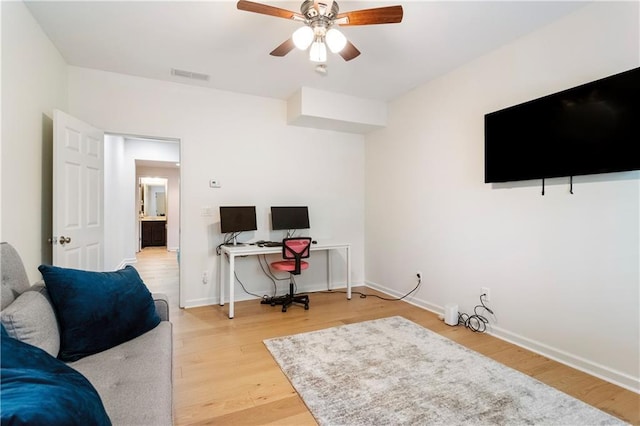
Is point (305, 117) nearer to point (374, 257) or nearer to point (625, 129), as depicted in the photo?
point (374, 257)

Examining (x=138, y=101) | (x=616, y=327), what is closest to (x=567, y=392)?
(x=616, y=327)

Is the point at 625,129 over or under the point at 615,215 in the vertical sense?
over

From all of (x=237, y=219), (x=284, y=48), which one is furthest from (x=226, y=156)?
→ (x=284, y=48)

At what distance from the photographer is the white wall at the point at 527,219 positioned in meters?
2.08

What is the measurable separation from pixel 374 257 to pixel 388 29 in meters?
3.04

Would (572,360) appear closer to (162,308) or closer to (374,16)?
(374,16)

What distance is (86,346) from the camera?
150 cm

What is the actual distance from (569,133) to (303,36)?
6.91ft

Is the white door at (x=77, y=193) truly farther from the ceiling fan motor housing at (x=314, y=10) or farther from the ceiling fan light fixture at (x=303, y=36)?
the ceiling fan motor housing at (x=314, y=10)

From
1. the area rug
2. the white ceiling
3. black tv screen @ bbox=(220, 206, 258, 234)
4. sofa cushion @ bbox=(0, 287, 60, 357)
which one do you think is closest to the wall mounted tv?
the white ceiling

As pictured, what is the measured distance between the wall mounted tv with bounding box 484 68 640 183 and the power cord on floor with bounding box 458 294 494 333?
48.9 inches

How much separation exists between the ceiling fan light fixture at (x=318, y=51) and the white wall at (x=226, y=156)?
75.8 inches

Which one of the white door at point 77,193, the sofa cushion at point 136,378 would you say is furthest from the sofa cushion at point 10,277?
the white door at point 77,193

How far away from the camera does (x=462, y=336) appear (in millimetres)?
2832
